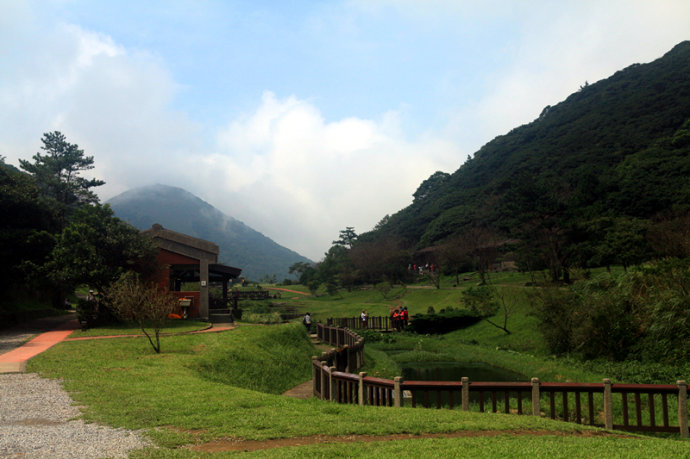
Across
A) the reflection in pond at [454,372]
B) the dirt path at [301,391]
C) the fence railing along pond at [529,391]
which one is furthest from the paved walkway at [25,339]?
the reflection in pond at [454,372]

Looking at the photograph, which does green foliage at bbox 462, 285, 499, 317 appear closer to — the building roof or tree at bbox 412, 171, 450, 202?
the building roof

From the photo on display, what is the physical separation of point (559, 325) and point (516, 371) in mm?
3145

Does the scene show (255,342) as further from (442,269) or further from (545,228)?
(442,269)

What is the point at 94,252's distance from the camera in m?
24.3

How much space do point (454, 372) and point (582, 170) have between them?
45008 mm

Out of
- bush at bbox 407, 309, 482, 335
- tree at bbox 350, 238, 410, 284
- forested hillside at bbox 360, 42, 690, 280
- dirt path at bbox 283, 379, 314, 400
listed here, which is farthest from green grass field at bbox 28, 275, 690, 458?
tree at bbox 350, 238, 410, 284

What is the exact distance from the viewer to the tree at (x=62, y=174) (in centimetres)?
4617

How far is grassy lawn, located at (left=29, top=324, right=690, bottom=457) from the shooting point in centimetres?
617

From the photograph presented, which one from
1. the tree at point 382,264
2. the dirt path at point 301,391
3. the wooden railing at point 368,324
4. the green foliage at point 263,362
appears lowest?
the wooden railing at point 368,324

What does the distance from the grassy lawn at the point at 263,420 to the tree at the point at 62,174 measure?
124 ft

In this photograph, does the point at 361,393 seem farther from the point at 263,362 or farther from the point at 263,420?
the point at 263,362

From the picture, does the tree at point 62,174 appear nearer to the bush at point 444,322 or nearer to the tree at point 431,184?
Answer: the bush at point 444,322

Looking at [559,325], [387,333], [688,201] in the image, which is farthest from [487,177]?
[559,325]

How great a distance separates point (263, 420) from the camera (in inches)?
299
